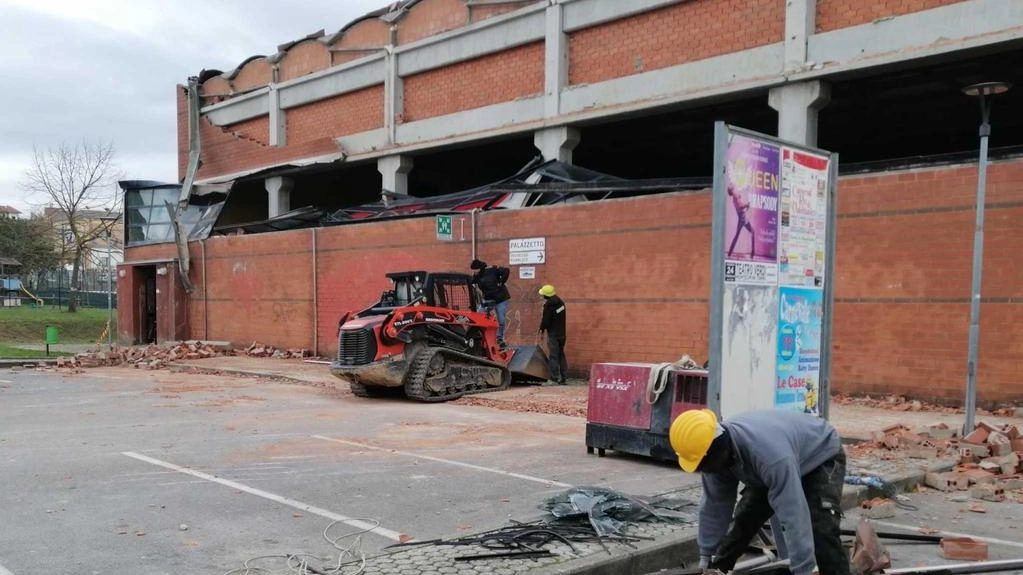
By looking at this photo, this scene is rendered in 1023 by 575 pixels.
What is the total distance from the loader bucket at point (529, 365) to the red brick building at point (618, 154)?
3.66 ft

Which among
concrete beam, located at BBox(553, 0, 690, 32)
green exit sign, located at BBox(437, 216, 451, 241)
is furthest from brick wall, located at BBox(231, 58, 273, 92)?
green exit sign, located at BBox(437, 216, 451, 241)

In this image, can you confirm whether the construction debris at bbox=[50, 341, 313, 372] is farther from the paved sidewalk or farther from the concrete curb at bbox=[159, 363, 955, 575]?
the concrete curb at bbox=[159, 363, 955, 575]

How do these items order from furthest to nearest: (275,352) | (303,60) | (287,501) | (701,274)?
1. (303,60)
2. (275,352)
3. (701,274)
4. (287,501)

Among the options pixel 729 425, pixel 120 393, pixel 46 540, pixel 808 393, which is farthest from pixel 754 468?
pixel 120 393

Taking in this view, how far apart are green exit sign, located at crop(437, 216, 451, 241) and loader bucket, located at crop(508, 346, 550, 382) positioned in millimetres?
4257

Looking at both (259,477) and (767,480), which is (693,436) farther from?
(259,477)

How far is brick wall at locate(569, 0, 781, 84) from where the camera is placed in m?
16.5

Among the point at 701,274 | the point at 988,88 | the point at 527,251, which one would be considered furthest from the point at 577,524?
the point at 527,251

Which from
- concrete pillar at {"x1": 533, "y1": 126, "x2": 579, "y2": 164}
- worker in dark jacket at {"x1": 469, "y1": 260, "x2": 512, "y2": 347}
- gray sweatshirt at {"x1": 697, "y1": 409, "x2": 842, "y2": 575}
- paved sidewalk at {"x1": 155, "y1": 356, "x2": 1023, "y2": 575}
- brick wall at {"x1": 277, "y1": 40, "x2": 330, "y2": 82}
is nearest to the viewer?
gray sweatshirt at {"x1": 697, "y1": 409, "x2": 842, "y2": 575}

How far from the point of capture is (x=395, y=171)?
82.3 feet

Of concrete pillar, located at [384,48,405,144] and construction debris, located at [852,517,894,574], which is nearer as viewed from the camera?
construction debris, located at [852,517,894,574]

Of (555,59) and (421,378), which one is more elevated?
(555,59)

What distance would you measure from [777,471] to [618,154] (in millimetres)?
23751

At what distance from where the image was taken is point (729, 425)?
4.14 m
